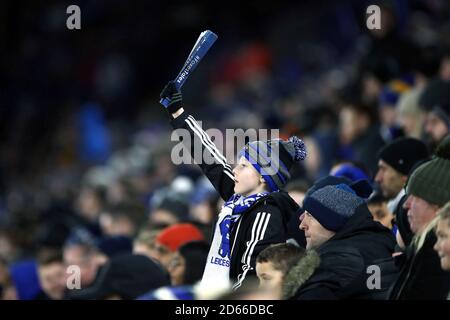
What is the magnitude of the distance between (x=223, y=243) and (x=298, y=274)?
94 cm

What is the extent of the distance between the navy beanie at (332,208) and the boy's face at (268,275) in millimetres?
516

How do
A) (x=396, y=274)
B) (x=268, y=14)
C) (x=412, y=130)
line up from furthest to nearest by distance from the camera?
(x=268, y=14) → (x=412, y=130) → (x=396, y=274)

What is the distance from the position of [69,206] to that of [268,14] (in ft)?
21.9

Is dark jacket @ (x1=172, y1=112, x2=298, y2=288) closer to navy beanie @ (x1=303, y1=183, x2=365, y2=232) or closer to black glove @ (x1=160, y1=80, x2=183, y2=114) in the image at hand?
navy beanie @ (x1=303, y1=183, x2=365, y2=232)

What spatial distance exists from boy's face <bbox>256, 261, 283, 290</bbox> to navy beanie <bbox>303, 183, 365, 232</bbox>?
516 millimetres

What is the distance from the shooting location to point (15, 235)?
12.4 metres

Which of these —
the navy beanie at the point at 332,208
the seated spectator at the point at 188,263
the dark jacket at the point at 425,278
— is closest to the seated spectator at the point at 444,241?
the dark jacket at the point at 425,278

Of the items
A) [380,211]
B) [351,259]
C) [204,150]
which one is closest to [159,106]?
[380,211]

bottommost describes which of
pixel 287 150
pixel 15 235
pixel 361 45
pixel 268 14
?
pixel 15 235

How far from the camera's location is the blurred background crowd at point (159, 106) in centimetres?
791

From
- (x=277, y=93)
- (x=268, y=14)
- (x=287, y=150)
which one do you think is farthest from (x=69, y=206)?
(x=287, y=150)

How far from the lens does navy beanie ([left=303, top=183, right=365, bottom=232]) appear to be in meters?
4.82

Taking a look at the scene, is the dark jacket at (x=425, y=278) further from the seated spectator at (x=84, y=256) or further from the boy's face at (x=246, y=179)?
the seated spectator at (x=84, y=256)
